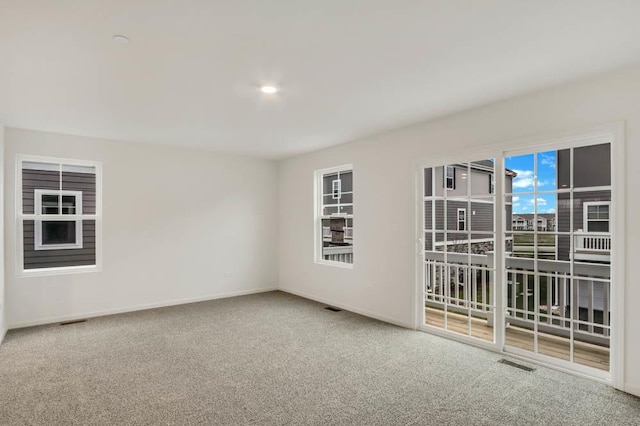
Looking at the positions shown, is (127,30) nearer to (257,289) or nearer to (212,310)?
(212,310)

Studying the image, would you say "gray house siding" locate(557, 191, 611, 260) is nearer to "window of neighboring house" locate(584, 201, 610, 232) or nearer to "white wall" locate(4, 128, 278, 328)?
"window of neighboring house" locate(584, 201, 610, 232)

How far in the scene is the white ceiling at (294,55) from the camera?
2.07 meters

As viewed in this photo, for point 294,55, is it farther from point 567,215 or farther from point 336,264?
point 336,264

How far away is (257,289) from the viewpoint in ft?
22.1

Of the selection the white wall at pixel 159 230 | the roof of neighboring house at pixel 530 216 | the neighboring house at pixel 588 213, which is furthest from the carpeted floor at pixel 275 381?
the roof of neighboring house at pixel 530 216

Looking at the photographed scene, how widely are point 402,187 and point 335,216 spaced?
1.63m

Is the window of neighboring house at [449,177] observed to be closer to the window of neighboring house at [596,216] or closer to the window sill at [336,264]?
the window of neighboring house at [596,216]

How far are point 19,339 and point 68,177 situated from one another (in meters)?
2.23

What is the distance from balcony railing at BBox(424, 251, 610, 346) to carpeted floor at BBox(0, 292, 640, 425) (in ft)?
1.58

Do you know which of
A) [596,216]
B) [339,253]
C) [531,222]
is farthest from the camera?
[339,253]

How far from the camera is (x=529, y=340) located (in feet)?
12.2

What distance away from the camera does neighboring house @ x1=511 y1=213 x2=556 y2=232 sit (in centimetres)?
343

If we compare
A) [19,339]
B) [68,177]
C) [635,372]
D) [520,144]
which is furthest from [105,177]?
[635,372]

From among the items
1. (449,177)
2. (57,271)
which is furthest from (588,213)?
(57,271)
